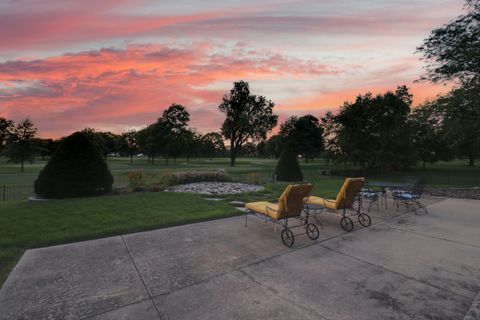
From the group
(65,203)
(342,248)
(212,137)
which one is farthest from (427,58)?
(212,137)

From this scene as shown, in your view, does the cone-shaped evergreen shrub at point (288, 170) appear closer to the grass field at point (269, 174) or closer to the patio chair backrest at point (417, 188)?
the grass field at point (269, 174)

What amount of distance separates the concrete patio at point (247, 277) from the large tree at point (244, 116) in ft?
149

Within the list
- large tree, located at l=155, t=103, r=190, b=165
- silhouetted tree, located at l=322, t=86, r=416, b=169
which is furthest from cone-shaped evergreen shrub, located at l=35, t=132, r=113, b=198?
large tree, located at l=155, t=103, r=190, b=165

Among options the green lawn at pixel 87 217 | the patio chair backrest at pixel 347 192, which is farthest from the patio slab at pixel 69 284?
the patio chair backrest at pixel 347 192

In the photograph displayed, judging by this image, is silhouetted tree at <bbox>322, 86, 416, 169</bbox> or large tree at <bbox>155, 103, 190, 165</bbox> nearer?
silhouetted tree at <bbox>322, 86, 416, 169</bbox>

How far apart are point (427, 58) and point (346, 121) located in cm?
1393

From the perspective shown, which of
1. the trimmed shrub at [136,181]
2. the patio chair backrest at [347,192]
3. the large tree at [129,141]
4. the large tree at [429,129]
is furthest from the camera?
the large tree at [129,141]

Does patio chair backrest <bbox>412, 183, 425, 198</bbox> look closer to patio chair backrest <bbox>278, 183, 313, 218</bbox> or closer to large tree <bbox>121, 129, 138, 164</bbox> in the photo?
patio chair backrest <bbox>278, 183, 313, 218</bbox>

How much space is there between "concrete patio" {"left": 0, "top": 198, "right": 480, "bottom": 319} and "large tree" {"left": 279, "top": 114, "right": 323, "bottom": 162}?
60.6m

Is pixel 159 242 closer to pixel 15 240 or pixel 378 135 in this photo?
pixel 15 240

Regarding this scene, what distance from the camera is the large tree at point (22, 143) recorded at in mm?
38031

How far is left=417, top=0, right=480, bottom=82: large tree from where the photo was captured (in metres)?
19.1

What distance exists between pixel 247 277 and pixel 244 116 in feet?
158

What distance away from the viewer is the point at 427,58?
22.2 metres
